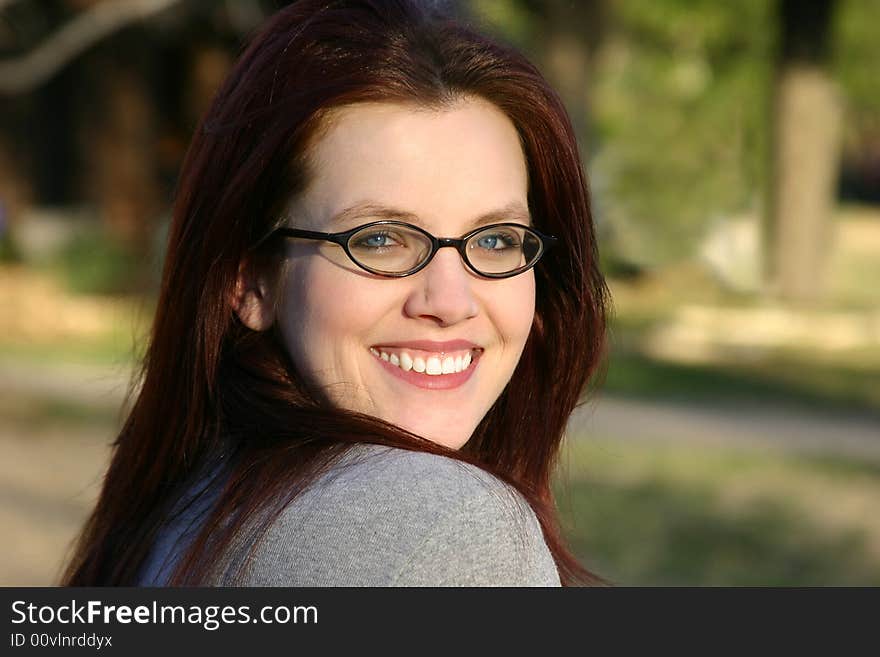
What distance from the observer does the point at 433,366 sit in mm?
1871

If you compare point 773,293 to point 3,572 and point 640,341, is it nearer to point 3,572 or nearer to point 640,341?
point 640,341

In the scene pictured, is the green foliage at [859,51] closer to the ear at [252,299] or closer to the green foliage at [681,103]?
the green foliage at [681,103]

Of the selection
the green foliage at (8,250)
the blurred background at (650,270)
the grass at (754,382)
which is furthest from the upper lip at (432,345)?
the green foliage at (8,250)

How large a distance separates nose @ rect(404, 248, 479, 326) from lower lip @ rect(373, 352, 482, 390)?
8 cm

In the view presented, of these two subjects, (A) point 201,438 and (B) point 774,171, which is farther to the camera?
(B) point 774,171

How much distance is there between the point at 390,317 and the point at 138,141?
14200 mm

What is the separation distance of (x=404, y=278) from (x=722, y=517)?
5672 mm

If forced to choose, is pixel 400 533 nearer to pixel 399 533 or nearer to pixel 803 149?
pixel 399 533

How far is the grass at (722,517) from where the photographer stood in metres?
6.21

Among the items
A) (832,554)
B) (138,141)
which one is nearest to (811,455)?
(832,554)

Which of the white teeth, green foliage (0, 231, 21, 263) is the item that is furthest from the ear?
green foliage (0, 231, 21, 263)

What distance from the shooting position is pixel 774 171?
537 inches

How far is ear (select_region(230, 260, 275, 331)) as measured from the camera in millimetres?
1888

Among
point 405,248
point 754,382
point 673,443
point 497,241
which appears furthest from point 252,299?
point 754,382
